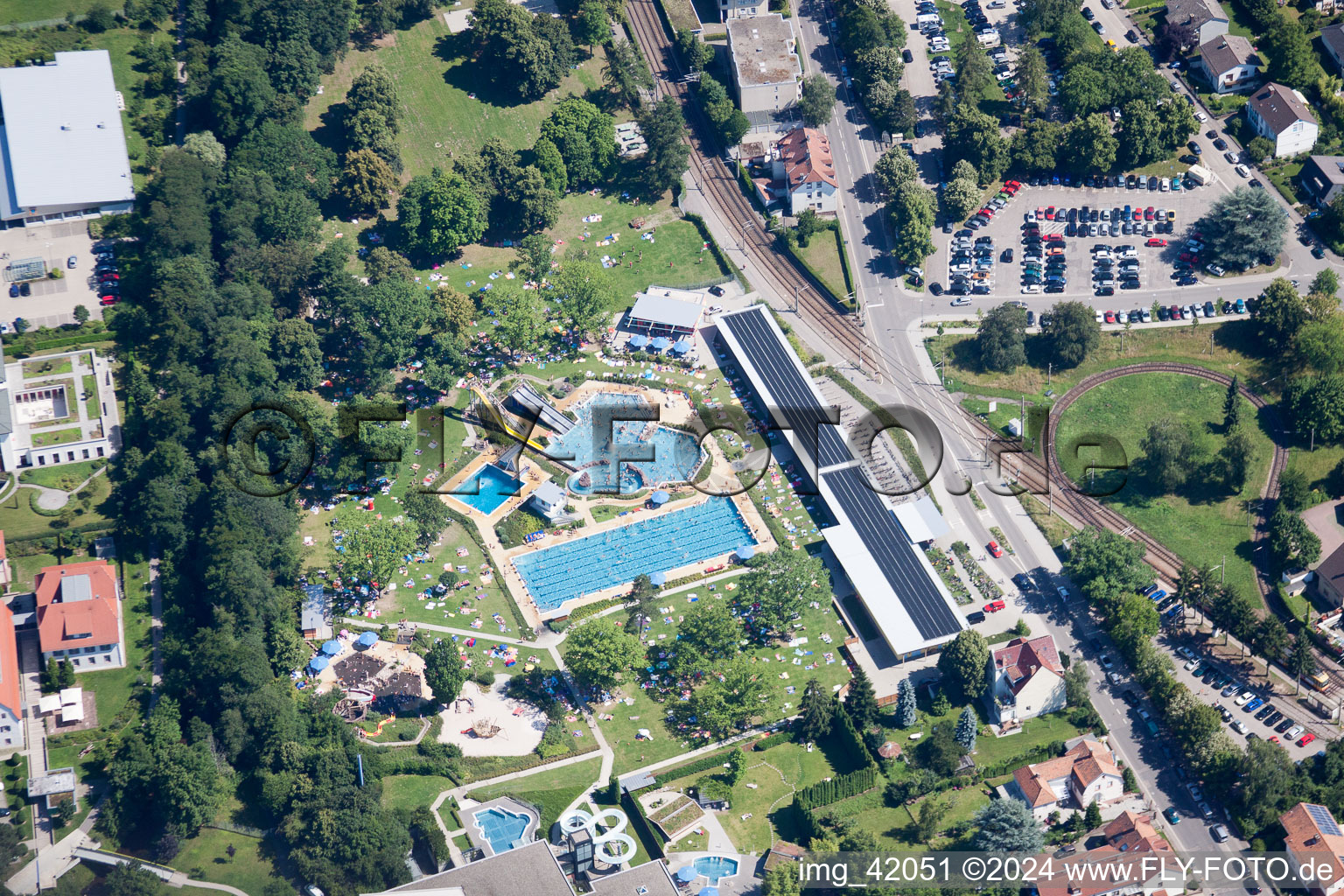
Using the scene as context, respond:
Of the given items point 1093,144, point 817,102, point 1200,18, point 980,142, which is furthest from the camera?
point 1200,18

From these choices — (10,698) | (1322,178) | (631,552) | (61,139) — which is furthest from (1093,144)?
(10,698)

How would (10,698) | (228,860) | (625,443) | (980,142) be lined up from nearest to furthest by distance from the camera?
(228,860), (10,698), (625,443), (980,142)

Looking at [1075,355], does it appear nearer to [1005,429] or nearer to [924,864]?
[1005,429]

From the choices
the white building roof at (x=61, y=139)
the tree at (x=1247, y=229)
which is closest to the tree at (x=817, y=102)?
the tree at (x=1247, y=229)

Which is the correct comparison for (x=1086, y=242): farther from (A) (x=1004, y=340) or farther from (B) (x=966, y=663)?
(B) (x=966, y=663)

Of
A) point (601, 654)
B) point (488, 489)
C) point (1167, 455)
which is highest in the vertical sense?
point (1167, 455)

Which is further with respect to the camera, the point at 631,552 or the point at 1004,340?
the point at 1004,340

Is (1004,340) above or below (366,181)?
below
